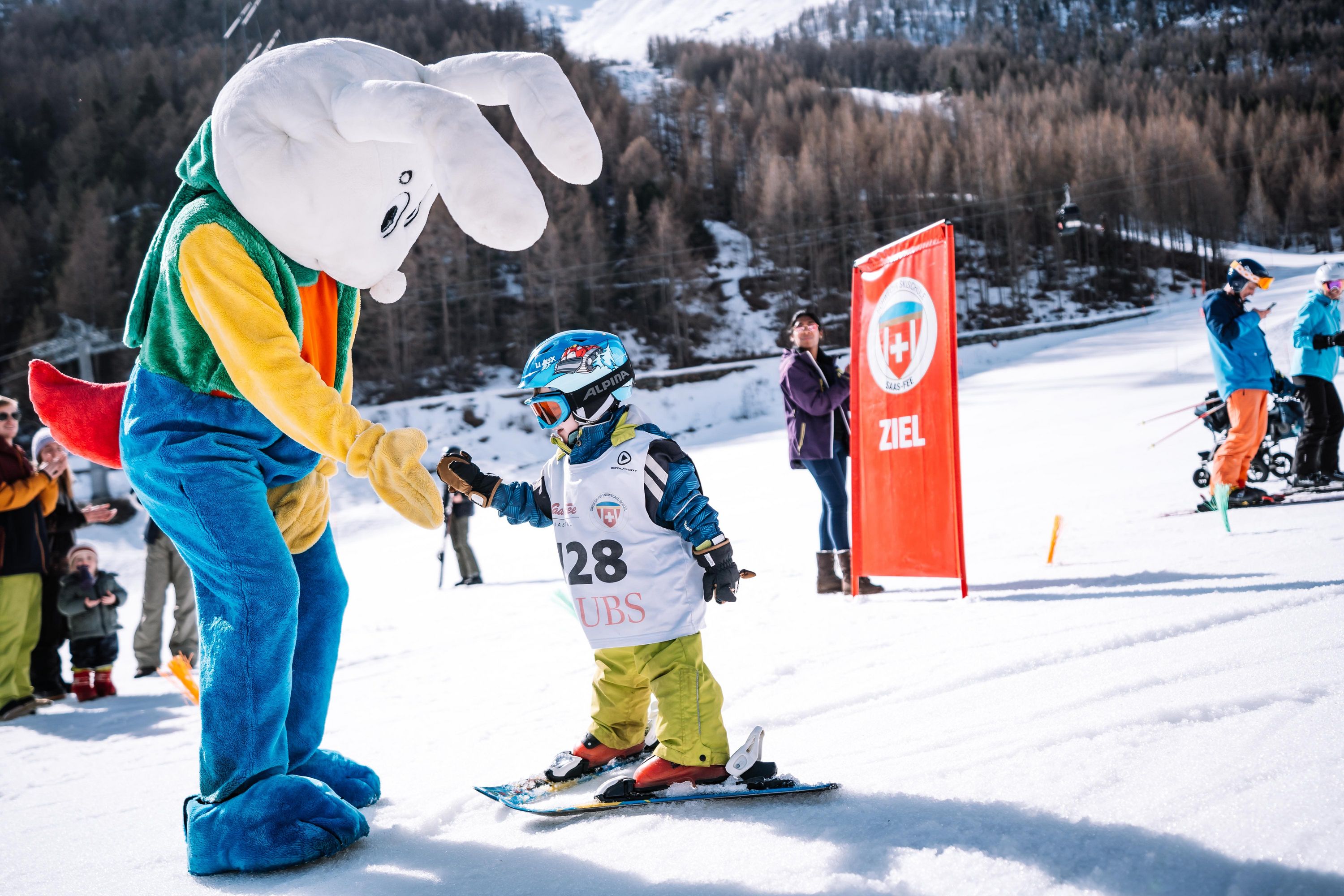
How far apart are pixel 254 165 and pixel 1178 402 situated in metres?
12.0

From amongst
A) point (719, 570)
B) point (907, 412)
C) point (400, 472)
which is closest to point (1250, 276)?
point (907, 412)

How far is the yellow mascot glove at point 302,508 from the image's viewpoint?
7.75ft

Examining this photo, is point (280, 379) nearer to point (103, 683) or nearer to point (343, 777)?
point (343, 777)

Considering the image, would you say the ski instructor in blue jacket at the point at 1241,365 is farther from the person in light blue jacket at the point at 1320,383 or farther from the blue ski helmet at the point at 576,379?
the blue ski helmet at the point at 576,379

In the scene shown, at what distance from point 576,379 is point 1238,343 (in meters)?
5.37

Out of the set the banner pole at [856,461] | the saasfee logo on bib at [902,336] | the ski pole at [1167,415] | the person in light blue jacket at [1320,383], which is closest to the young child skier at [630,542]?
the saasfee logo on bib at [902,336]

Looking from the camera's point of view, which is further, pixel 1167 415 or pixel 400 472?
pixel 1167 415

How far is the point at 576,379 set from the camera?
2.36 metres

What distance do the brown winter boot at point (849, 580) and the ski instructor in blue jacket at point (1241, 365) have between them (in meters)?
2.53

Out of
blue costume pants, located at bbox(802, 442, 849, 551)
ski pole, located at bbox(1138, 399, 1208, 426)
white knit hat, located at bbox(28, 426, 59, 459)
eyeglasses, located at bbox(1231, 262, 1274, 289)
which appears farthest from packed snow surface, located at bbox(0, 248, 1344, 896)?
ski pole, located at bbox(1138, 399, 1208, 426)

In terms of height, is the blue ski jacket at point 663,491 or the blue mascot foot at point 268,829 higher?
the blue ski jacket at point 663,491

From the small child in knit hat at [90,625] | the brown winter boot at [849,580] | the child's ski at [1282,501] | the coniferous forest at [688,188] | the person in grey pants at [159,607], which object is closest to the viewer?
the brown winter boot at [849,580]

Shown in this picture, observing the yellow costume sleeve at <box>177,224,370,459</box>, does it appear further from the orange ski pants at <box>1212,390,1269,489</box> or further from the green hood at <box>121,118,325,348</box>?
the orange ski pants at <box>1212,390,1269,489</box>

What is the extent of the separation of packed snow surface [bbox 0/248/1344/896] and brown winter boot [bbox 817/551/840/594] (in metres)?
0.15
